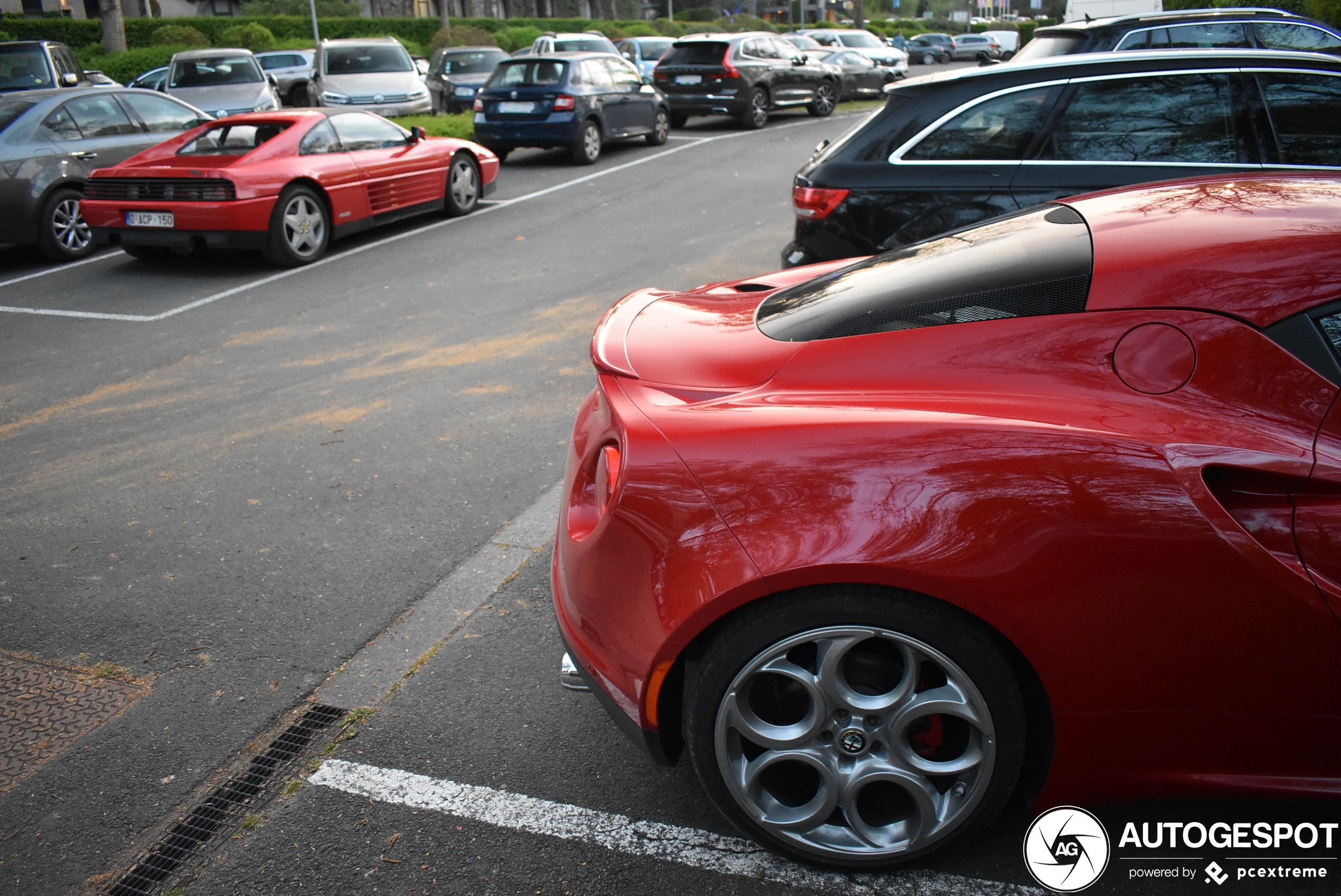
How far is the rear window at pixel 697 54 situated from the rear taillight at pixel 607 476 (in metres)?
17.6

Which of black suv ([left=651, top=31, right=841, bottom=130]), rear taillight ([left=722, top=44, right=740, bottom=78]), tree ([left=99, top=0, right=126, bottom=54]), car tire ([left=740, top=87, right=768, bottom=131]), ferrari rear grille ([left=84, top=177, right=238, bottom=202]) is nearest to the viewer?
ferrari rear grille ([left=84, top=177, right=238, bottom=202])

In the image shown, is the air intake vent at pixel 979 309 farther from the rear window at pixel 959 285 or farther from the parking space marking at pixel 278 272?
the parking space marking at pixel 278 272

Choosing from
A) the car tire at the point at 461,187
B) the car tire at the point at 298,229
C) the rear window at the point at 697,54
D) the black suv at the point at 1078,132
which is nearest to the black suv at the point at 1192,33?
the black suv at the point at 1078,132

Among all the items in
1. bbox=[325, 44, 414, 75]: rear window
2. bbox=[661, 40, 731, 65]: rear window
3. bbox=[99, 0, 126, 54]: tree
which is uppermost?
bbox=[99, 0, 126, 54]: tree

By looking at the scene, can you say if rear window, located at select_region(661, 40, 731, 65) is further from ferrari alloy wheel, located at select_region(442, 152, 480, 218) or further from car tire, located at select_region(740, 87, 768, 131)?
ferrari alloy wheel, located at select_region(442, 152, 480, 218)

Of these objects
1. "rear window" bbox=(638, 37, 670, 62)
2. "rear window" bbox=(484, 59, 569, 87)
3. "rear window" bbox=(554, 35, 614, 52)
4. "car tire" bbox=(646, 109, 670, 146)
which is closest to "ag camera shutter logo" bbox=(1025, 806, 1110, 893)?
"rear window" bbox=(484, 59, 569, 87)

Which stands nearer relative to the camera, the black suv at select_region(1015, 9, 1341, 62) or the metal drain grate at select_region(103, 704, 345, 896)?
the metal drain grate at select_region(103, 704, 345, 896)

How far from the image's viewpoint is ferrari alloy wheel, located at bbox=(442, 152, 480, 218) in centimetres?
1135

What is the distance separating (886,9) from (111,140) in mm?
107471

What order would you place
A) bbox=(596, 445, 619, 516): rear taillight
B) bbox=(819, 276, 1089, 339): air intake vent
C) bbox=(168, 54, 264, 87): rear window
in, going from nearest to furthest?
bbox=(819, 276, 1089, 339): air intake vent → bbox=(596, 445, 619, 516): rear taillight → bbox=(168, 54, 264, 87): rear window

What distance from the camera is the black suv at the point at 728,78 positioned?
18.7m

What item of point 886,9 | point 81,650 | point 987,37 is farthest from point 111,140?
point 886,9

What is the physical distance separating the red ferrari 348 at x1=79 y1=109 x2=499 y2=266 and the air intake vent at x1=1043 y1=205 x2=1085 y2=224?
7735 millimetres

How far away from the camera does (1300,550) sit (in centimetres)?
206
